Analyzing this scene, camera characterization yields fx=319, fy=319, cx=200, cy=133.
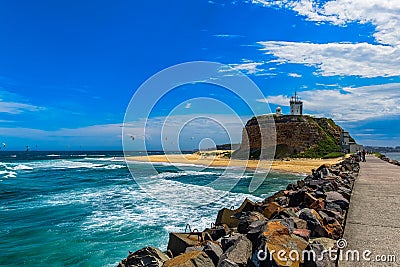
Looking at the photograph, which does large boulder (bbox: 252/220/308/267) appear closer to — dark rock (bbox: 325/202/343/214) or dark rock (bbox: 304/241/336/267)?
dark rock (bbox: 304/241/336/267)

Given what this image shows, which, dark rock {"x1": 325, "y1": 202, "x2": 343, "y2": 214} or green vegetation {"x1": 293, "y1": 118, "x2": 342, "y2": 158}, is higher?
green vegetation {"x1": 293, "y1": 118, "x2": 342, "y2": 158}

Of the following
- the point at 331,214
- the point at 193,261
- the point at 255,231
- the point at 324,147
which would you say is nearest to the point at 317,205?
the point at 331,214

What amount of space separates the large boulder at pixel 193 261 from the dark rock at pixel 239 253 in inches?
6.2

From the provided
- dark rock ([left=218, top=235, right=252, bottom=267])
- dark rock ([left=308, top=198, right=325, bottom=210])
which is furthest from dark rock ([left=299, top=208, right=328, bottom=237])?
dark rock ([left=218, top=235, right=252, bottom=267])

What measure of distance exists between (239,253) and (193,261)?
0.51 m

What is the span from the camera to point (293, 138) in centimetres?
5528

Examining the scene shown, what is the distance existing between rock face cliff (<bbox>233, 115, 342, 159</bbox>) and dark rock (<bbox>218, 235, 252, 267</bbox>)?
158 feet

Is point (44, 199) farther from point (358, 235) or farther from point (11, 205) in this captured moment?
point (358, 235)

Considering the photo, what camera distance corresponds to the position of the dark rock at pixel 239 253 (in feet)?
11.1

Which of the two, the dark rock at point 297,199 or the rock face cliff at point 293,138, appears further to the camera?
the rock face cliff at point 293,138

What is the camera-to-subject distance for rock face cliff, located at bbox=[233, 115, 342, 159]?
53.2 meters

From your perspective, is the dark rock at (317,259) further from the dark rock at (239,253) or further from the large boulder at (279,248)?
A: the dark rock at (239,253)

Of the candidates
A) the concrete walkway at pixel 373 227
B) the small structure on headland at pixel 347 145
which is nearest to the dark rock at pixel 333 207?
the concrete walkway at pixel 373 227

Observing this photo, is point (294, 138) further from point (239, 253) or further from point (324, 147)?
point (239, 253)
